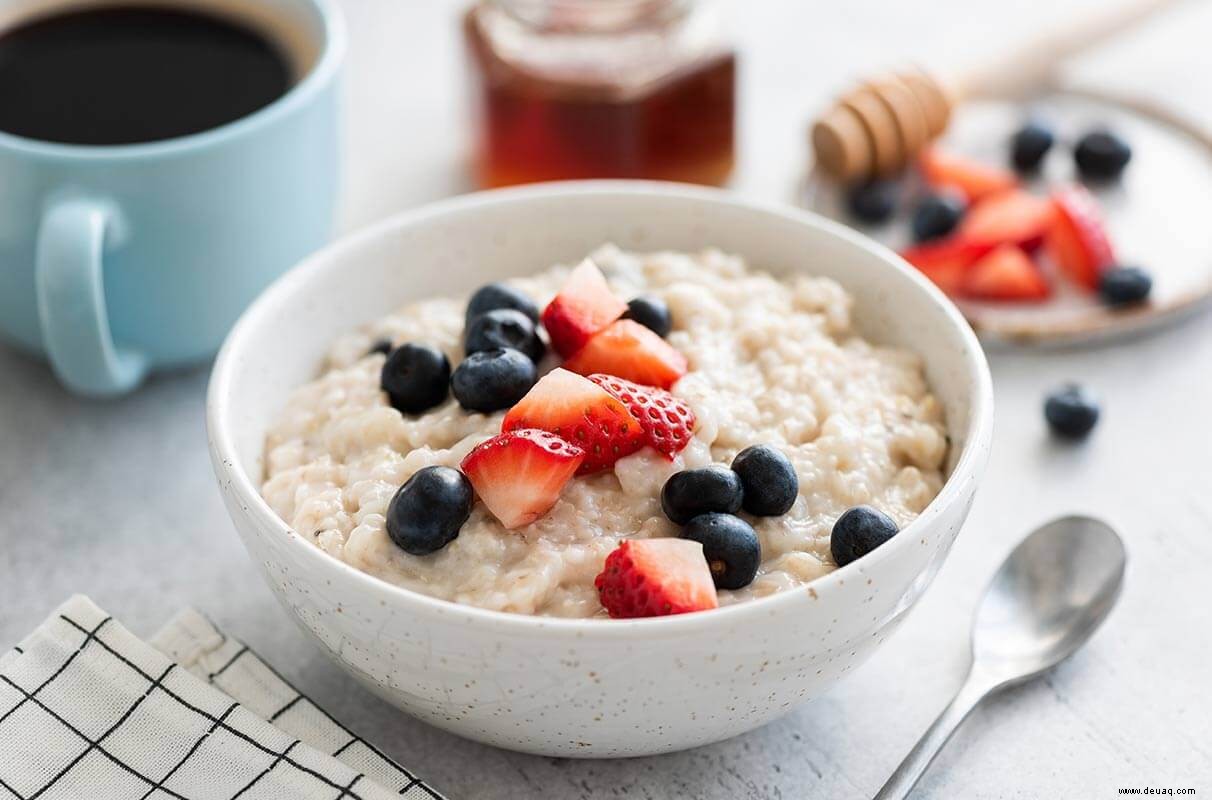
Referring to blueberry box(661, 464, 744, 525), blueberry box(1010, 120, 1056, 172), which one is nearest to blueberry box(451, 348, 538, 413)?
blueberry box(661, 464, 744, 525)

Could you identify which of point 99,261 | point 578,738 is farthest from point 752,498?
point 99,261

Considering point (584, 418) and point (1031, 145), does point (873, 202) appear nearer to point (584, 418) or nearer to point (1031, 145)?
point (1031, 145)

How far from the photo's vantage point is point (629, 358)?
1.70 m

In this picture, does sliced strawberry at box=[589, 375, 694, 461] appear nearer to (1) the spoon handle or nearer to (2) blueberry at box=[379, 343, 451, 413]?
(2) blueberry at box=[379, 343, 451, 413]

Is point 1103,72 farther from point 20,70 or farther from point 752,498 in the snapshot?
point 20,70

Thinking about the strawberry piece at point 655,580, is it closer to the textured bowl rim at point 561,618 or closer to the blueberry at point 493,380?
the textured bowl rim at point 561,618

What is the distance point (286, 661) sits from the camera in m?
1.84

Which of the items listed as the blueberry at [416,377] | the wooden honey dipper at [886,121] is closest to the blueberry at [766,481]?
the blueberry at [416,377]

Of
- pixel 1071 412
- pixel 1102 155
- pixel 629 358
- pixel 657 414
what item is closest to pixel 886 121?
pixel 1102 155

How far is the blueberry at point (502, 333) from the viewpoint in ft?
5.63

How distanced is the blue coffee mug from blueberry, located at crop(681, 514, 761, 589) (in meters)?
1.04

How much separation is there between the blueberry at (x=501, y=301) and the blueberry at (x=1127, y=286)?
3.81ft

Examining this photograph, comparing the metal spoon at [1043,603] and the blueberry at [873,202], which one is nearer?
the metal spoon at [1043,603]

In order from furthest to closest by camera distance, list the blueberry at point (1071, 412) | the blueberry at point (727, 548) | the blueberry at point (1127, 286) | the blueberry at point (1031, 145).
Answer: the blueberry at point (1031, 145) → the blueberry at point (1127, 286) → the blueberry at point (1071, 412) → the blueberry at point (727, 548)
